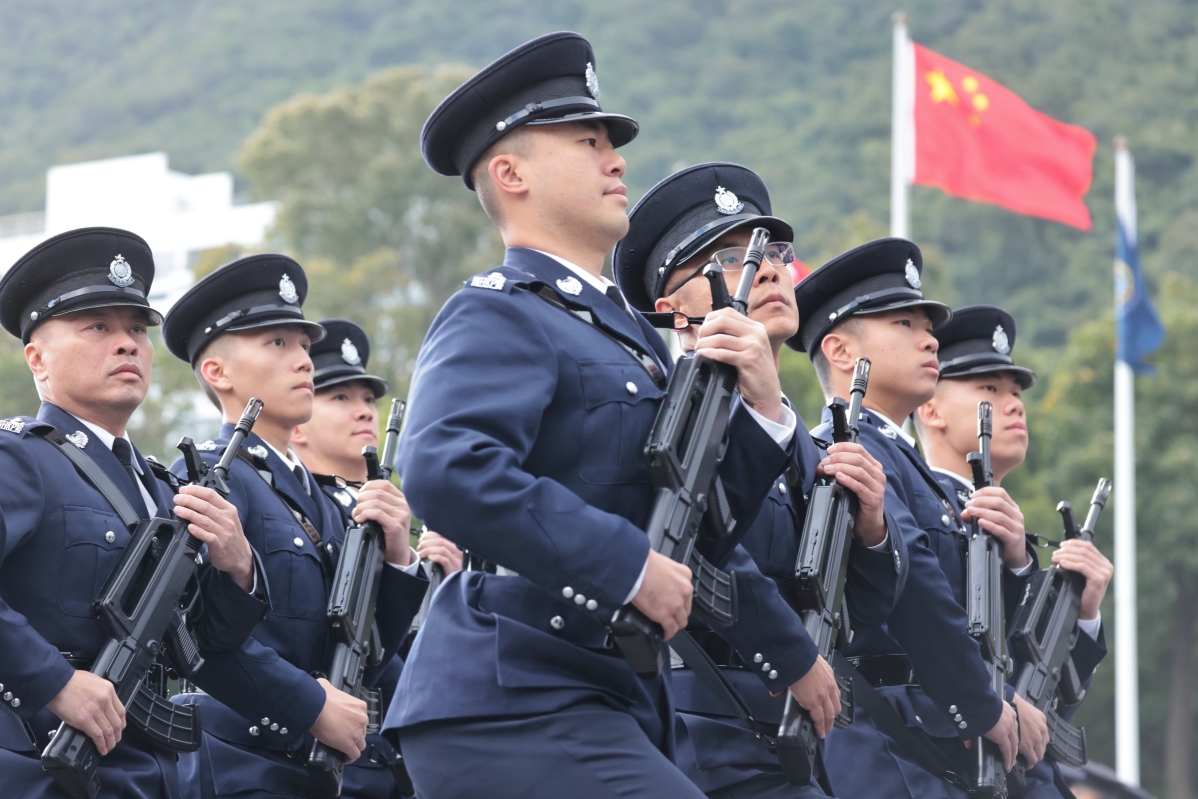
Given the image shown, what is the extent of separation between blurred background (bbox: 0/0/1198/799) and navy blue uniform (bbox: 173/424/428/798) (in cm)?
2050

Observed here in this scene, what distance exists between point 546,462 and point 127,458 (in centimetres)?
184

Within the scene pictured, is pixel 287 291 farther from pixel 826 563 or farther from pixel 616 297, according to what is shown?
pixel 616 297

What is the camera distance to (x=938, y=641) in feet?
16.8

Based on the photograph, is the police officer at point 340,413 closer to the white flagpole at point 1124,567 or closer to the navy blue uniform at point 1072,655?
the navy blue uniform at point 1072,655

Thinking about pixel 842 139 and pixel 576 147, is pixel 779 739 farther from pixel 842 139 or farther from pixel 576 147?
pixel 842 139

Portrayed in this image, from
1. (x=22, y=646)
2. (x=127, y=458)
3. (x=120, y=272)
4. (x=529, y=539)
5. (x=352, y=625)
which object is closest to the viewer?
(x=529, y=539)

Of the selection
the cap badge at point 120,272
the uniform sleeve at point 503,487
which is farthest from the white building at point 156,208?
the uniform sleeve at point 503,487

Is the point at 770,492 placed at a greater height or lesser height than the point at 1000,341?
lesser

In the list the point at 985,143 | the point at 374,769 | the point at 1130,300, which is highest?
the point at 985,143

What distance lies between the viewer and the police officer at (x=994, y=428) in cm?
630

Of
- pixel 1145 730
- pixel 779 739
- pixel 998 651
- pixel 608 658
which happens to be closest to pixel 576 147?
pixel 608 658

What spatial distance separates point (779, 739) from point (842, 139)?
59.1 m

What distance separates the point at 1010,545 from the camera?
5.83 meters

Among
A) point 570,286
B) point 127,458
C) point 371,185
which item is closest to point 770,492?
point 570,286
